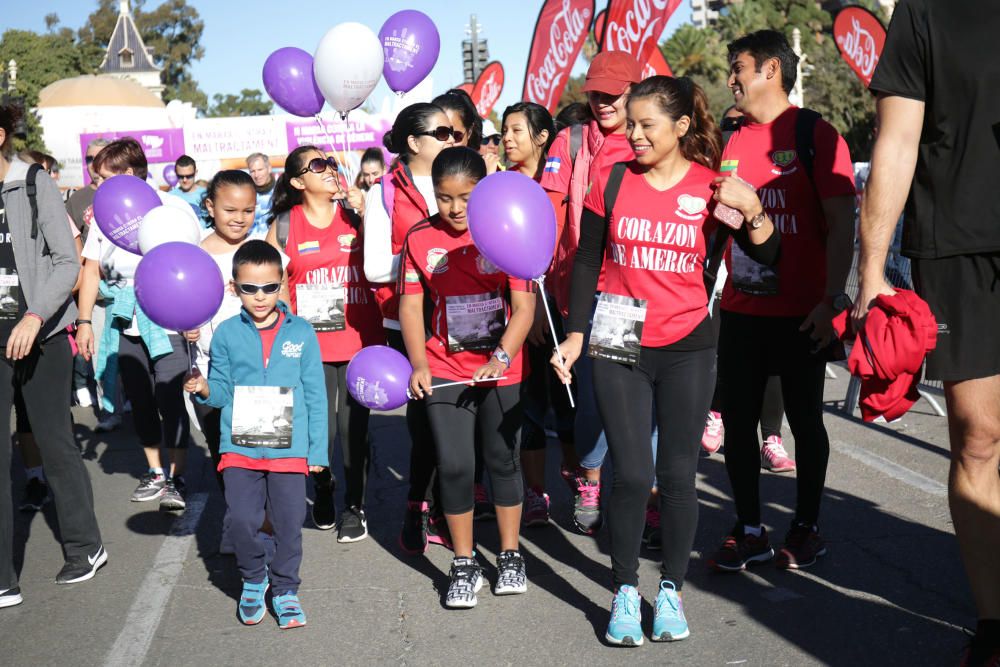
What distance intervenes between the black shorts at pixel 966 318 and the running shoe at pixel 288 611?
2.64 meters

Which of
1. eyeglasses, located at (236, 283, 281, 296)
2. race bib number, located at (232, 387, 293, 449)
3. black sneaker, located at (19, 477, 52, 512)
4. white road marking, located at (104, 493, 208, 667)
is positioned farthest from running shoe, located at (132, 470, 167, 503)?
eyeglasses, located at (236, 283, 281, 296)

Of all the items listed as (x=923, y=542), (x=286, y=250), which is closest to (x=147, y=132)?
(x=286, y=250)

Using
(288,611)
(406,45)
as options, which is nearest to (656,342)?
(288,611)

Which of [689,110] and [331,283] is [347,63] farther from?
Answer: [689,110]

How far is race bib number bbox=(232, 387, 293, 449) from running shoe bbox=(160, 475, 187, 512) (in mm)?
2045

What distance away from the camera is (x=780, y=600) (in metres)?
4.38

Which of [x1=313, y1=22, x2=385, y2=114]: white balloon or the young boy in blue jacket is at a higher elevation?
[x1=313, y1=22, x2=385, y2=114]: white balloon

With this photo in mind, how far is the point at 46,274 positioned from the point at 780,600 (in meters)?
3.57

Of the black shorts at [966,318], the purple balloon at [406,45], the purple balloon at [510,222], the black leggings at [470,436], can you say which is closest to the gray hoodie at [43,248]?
the black leggings at [470,436]

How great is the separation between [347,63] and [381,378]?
228 cm

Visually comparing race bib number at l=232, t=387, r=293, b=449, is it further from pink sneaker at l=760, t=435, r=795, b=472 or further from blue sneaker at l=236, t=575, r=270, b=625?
pink sneaker at l=760, t=435, r=795, b=472

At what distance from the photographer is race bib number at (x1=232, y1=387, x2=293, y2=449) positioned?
14.9 feet

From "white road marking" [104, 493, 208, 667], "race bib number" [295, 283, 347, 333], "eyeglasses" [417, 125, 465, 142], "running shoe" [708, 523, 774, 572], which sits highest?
"eyeglasses" [417, 125, 465, 142]

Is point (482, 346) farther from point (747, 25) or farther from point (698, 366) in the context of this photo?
point (747, 25)
